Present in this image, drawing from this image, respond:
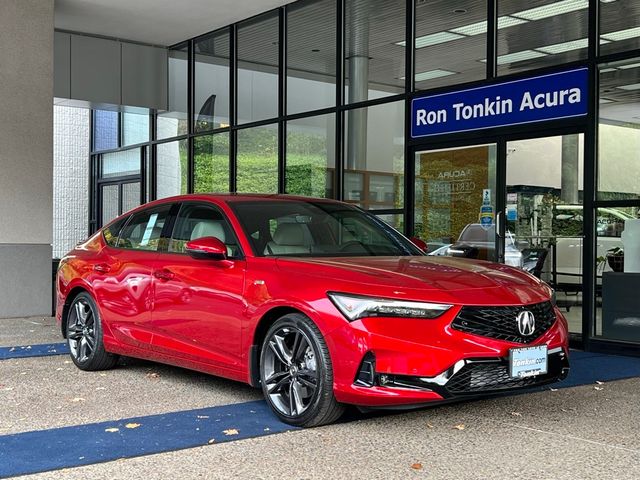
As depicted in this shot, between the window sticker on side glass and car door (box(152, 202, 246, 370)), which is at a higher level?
the window sticker on side glass

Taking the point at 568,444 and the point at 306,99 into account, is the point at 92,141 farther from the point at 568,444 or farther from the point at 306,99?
the point at 568,444

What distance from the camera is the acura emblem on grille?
473cm

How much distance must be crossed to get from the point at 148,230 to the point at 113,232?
588mm

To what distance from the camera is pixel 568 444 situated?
4578 millimetres

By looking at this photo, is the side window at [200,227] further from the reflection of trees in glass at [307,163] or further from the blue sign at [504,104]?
the reflection of trees in glass at [307,163]

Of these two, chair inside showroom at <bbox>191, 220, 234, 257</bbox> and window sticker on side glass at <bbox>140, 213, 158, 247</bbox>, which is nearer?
chair inside showroom at <bbox>191, 220, 234, 257</bbox>

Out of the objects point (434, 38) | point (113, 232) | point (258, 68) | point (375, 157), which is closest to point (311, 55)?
point (258, 68)

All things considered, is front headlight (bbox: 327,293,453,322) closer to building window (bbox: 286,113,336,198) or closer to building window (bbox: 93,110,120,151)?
building window (bbox: 286,113,336,198)

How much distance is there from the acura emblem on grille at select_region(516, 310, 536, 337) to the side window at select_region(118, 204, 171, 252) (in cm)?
284

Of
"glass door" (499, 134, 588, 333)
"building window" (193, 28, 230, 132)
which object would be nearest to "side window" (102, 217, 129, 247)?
"glass door" (499, 134, 588, 333)

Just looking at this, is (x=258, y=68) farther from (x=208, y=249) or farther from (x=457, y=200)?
(x=208, y=249)

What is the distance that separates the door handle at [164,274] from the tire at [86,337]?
36.8 inches

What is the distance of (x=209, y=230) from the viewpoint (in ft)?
19.2

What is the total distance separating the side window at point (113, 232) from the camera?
269 inches
